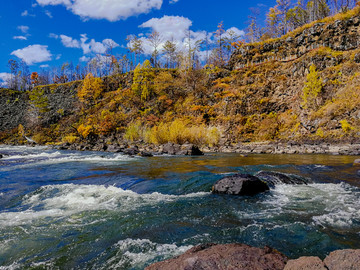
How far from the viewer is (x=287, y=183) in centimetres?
809

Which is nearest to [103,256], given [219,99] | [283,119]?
[283,119]

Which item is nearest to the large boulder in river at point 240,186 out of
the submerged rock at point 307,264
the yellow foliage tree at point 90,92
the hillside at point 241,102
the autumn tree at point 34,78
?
the submerged rock at point 307,264

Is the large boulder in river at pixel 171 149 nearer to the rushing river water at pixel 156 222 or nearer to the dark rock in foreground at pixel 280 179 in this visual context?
the rushing river water at pixel 156 222

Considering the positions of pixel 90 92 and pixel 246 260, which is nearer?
pixel 246 260

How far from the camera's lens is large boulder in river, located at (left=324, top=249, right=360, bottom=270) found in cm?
179

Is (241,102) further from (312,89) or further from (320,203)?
(320,203)

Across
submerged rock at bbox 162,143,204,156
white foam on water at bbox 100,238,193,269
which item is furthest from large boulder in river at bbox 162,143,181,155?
white foam on water at bbox 100,238,193,269

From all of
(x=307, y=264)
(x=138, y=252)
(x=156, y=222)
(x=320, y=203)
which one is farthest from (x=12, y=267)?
(x=320, y=203)

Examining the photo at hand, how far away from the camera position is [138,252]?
359 centimetres

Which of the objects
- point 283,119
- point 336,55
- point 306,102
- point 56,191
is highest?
point 336,55

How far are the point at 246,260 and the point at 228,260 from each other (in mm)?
191

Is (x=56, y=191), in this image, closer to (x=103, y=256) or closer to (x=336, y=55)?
(x=103, y=256)

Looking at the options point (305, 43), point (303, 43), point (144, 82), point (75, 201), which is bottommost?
point (75, 201)

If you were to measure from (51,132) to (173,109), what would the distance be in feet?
Result: 106
